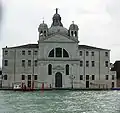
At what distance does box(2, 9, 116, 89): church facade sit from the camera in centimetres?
4783

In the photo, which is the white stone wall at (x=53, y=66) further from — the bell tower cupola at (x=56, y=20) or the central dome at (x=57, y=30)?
the bell tower cupola at (x=56, y=20)

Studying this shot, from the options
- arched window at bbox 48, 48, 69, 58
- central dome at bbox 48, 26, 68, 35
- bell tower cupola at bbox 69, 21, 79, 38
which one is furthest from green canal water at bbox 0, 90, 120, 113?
central dome at bbox 48, 26, 68, 35

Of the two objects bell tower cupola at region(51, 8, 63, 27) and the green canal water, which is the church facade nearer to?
bell tower cupola at region(51, 8, 63, 27)

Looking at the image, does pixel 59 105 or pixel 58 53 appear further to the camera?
pixel 58 53

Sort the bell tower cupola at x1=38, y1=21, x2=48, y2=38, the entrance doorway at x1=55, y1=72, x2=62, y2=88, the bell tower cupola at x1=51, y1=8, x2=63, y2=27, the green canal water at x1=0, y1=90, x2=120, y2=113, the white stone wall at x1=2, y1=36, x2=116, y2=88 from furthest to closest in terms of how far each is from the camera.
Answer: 1. the bell tower cupola at x1=51, y1=8, x2=63, y2=27
2. the bell tower cupola at x1=38, y1=21, x2=48, y2=38
3. the entrance doorway at x1=55, y1=72, x2=62, y2=88
4. the white stone wall at x1=2, y1=36, x2=116, y2=88
5. the green canal water at x1=0, y1=90, x2=120, y2=113

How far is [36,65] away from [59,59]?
3.44 m

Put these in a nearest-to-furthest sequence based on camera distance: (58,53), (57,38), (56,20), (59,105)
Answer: (59,105), (57,38), (58,53), (56,20)

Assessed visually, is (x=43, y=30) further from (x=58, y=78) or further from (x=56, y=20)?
(x=58, y=78)

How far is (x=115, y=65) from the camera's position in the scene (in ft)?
215

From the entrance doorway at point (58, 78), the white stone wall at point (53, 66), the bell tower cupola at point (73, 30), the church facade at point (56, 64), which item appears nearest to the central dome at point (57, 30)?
the church facade at point (56, 64)

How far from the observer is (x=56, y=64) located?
156 ft

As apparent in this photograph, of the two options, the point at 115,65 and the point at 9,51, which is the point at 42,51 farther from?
the point at 115,65

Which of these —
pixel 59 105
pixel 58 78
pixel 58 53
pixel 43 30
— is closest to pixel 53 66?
pixel 58 78

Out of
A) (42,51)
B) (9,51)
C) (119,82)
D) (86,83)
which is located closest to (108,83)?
(86,83)
